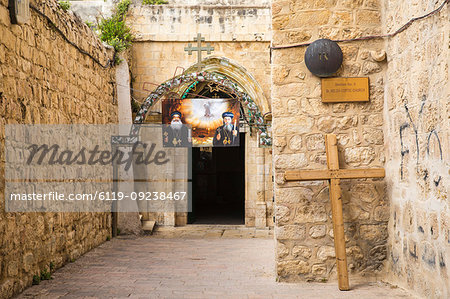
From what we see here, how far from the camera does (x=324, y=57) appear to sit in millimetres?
4695

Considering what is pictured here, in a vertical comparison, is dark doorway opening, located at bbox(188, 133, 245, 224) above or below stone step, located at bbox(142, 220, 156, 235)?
above

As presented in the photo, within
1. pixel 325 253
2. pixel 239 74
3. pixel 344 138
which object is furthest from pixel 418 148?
pixel 239 74

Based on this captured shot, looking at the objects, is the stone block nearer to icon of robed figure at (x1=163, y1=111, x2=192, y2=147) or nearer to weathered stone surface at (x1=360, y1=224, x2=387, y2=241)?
weathered stone surface at (x1=360, y1=224, x2=387, y2=241)

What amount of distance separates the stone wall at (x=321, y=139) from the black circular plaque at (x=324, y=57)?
0.43 feet

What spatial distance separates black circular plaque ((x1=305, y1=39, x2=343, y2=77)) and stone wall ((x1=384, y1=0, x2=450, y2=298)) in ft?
1.67

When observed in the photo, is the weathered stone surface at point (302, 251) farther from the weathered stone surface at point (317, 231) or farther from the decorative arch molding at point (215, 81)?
the decorative arch molding at point (215, 81)

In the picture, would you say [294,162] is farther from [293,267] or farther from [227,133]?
[227,133]

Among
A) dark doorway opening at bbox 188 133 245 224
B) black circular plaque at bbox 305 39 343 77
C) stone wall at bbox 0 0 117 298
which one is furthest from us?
dark doorway opening at bbox 188 133 245 224

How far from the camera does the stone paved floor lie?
4.45 meters

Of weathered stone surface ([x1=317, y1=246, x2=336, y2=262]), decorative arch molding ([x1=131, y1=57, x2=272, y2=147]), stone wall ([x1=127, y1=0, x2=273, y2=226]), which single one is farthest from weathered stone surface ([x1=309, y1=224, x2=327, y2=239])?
stone wall ([x1=127, y1=0, x2=273, y2=226])

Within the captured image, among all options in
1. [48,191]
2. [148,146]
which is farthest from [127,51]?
[48,191]

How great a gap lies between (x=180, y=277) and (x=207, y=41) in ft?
24.5

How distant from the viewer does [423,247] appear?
392 centimetres

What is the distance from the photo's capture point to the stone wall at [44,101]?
452cm
